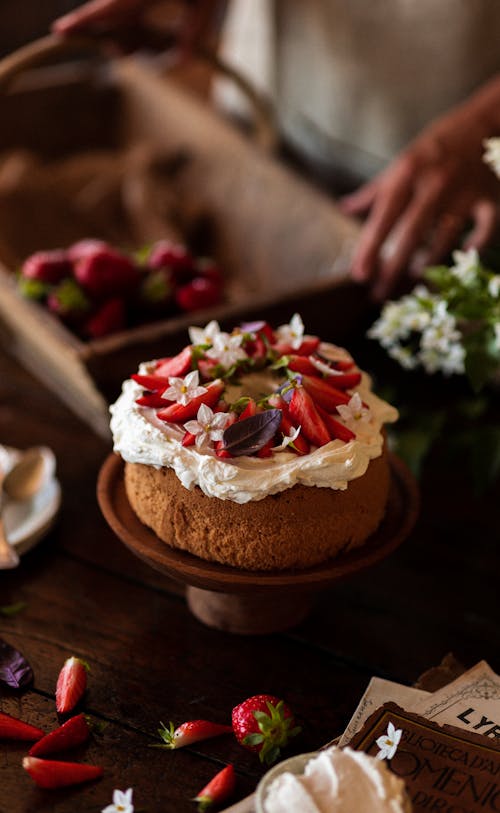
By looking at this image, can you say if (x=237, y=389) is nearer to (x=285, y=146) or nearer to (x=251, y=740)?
(x=251, y=740)

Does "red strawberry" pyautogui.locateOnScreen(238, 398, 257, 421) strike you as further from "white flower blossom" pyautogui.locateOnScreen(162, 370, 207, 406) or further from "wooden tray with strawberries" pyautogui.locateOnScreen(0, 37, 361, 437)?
"wooden tray with strawberries" pyautogui.locateOnScreen(0, 37, 361, 437)

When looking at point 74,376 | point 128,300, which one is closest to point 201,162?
point 128,300

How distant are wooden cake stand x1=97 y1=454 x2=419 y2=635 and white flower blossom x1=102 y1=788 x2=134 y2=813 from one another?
231 millimetres

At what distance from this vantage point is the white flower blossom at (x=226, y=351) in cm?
114

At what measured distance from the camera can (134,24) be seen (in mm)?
2088

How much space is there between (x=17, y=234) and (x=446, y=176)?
919 mm

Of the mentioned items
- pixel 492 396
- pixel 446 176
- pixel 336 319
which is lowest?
pixel 492 396

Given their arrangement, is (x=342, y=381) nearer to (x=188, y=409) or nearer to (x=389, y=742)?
(x=188, y=409)

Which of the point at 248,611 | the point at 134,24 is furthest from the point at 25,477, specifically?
the point at 134,24

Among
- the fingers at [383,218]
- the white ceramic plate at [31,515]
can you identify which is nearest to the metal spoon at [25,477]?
→ the white ceramic plate at [31,515]

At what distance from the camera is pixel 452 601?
4.26 ft

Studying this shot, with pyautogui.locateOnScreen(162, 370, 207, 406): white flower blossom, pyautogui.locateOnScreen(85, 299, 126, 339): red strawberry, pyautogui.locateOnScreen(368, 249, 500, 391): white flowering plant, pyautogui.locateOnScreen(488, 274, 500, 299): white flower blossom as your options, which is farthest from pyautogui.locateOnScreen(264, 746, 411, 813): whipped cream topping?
pyautogui.locateOnScreen(85, 299, 126, 339): red strawberry

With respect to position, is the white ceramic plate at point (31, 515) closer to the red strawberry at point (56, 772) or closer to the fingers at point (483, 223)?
the red strawberry at point (56, 772)

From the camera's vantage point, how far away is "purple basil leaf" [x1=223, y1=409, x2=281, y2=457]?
1.02 meters
